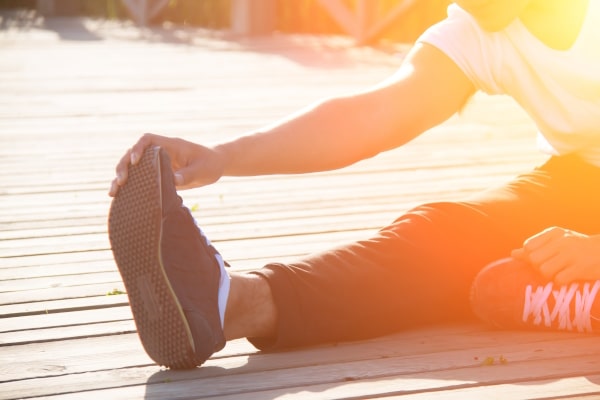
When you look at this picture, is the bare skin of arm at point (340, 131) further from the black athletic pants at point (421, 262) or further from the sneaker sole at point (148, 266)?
the black athletic pants at point (421, 262)

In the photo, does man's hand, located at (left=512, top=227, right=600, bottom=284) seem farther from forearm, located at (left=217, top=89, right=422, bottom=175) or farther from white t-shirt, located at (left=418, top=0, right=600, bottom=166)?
forearm, located at (left=217, top=89, right=422, bottom=175)

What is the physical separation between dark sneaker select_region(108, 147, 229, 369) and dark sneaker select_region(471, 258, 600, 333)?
0.53m

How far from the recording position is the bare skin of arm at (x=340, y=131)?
1.95 meters

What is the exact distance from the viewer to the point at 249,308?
196 centimetres

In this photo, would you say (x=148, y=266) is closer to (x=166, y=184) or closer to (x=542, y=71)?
(x=166, y=184)

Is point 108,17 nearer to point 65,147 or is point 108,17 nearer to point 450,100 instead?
point 65,147

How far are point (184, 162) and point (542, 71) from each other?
77 centimetres

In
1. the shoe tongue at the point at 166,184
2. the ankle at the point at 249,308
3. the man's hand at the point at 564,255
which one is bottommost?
the ankle at the point at 249,308

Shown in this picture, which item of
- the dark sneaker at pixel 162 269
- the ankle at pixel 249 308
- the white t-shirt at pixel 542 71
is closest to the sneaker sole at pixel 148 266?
the dark sneaker at pixel 162 269

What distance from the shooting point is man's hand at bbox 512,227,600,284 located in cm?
203

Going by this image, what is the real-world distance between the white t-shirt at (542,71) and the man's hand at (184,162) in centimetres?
64

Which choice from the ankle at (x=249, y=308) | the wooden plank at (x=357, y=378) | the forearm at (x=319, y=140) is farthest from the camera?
the forearm at (x=319, y=140)

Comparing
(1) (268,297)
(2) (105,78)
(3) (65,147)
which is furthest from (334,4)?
(1) (268,297)

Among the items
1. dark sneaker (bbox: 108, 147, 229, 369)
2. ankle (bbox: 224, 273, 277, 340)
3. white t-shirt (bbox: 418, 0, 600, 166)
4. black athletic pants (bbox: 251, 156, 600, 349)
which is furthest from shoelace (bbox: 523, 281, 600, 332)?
dark sneaker (bbox: 108, 147, 229, 369)
